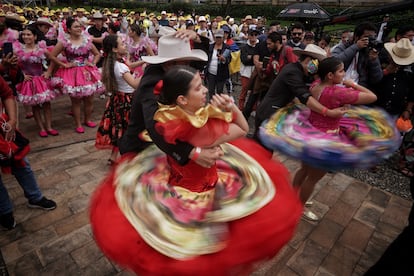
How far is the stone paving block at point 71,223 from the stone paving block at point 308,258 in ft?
8.07

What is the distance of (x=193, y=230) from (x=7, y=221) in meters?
2.72

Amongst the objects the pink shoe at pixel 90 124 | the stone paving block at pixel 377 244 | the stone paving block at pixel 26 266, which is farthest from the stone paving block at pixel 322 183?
the pink shoe at pixel 90 124

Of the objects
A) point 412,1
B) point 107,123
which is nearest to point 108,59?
point 107,123

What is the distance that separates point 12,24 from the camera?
20.9 ft

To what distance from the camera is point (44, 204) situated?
346cm

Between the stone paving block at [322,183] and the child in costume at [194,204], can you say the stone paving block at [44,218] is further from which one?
the stone paving block at [322,183]

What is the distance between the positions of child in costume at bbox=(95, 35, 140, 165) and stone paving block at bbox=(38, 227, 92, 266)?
1.65m

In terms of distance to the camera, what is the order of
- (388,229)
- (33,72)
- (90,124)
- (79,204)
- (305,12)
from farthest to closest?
(305,12)
(90,124)
(33,72)
(79,204)
(388,229)

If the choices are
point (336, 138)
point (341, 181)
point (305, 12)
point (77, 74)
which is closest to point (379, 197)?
point (341, 181)

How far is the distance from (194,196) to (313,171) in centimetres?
175

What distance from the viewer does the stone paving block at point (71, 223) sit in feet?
10.5

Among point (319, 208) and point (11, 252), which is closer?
point (11, 252)

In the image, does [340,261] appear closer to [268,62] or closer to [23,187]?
[23,187]

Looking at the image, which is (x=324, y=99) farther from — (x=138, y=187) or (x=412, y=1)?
(x=412, y=1)
